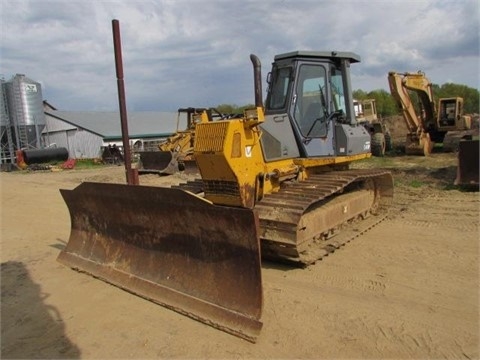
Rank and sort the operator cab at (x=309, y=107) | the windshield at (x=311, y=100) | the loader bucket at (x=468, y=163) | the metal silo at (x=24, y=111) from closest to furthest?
1. the operator cab at (x=309, y=107)
2. the windshield at (x=311, y=100)
3. the loader bucket at (x=468, y=163)
4. the metal silo at (x=24, y=111)

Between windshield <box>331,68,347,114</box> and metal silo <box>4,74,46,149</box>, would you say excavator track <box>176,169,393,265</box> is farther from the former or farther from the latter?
metal silo <box>4,74,46,149</box>

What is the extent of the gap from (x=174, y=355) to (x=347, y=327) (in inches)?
57.5

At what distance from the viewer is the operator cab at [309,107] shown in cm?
599

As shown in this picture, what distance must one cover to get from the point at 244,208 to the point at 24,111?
30.8 m

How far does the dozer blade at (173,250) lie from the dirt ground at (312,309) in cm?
16

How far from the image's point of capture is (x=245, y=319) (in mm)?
3791

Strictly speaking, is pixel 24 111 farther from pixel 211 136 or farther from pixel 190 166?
pixel 211 136

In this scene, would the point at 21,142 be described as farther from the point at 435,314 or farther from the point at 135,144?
the point at 435,314

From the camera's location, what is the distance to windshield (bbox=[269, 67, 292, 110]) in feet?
20.3

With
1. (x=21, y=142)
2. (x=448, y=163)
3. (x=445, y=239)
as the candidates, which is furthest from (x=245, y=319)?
(x=21, y=142)

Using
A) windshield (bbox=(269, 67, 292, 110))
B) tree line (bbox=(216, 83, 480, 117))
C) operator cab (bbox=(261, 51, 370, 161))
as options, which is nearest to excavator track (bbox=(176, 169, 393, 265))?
operator cab (bbox=(261, 51, 370, 161))

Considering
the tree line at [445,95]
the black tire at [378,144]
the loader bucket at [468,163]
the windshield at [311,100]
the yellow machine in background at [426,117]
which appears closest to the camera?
the windshield at [311,100]

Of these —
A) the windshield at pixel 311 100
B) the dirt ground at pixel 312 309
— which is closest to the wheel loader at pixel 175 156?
the windshield at pixel 311 100

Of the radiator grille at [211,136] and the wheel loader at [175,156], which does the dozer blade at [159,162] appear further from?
the radiator grille at [211,136]
